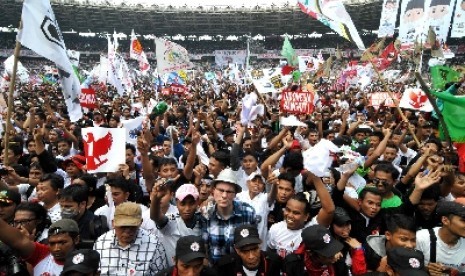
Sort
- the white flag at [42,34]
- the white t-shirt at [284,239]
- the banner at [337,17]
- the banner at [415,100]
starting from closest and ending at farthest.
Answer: the white t-shirt at [284,239] < the white flag at [42,34] < the banner at [337,17] < the banner at [415,100]

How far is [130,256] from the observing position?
9.18 feet

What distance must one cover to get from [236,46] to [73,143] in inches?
1818

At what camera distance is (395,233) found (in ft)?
9.12

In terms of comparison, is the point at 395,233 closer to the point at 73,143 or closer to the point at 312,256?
the point at 312,256

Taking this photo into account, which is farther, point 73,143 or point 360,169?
point 73,143

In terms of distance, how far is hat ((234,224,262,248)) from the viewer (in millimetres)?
2677

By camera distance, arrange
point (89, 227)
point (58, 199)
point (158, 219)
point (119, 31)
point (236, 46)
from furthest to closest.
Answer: point (236, 46), point (119, 31), point (58, 199), point (89, 227), point (158, 219)

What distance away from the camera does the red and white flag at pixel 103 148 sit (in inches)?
165

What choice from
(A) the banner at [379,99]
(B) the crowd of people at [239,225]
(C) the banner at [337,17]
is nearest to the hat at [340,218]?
(B) the crowd of people at [239,225]

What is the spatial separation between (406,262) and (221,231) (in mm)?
1341

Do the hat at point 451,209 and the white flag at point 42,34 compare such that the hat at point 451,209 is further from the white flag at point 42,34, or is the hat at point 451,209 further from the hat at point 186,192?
the white flag at point 42,34

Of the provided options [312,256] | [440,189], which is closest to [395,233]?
[312,256]

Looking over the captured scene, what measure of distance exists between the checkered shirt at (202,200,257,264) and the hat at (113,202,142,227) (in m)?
0.59

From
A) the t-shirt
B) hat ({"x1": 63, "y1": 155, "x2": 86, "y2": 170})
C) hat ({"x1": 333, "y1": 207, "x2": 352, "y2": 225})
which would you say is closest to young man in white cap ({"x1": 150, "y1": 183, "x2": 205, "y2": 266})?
the t-shirt
